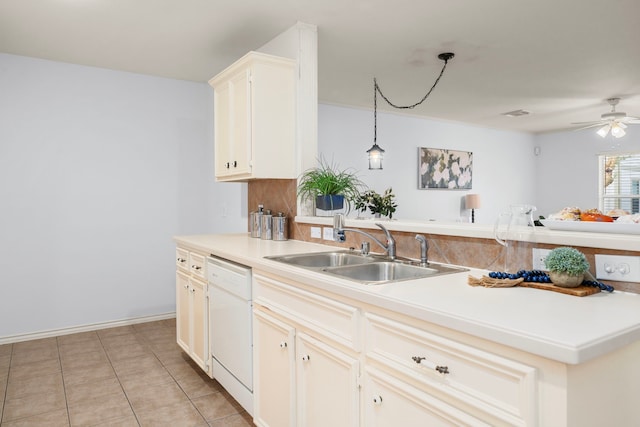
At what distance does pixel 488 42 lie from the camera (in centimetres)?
348

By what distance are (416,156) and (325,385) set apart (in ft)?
16.6

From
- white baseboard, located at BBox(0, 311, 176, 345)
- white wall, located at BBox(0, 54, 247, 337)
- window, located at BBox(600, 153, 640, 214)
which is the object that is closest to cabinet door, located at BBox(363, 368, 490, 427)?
white wall, located at BBox(0, 54, 247, 337)

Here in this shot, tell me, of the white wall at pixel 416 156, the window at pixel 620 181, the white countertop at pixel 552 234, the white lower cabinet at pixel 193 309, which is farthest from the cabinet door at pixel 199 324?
the window at pixel 620 181

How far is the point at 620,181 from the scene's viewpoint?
6.72 m

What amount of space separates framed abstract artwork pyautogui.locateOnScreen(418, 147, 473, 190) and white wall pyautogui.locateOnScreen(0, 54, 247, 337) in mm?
3012

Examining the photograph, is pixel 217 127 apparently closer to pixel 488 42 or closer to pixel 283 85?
pixel 283 85

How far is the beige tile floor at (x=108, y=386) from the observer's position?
7.78 feet

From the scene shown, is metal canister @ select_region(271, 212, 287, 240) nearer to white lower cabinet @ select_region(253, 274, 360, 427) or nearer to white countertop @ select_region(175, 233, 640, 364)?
white lower cabinet @ select_region(253, 274, 360, 427)

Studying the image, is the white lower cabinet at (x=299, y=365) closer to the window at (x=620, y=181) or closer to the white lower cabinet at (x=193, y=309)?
the white lower cabinet at (x=193, y=309)

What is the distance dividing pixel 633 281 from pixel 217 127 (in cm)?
283

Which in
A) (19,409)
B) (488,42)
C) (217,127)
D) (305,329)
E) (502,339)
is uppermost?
(488,42)

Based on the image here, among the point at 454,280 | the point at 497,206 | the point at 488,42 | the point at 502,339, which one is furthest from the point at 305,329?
the point at 497,206

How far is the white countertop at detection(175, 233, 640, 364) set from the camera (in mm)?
927

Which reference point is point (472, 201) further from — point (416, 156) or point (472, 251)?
point (472, 251)
